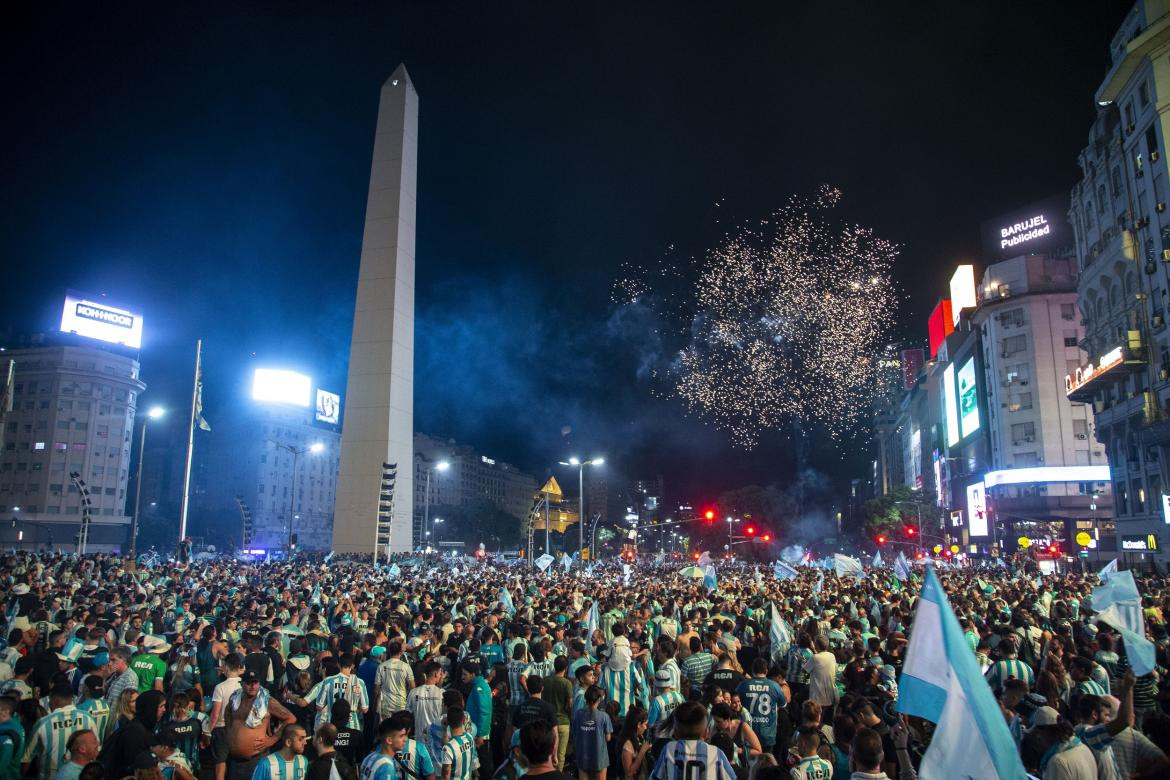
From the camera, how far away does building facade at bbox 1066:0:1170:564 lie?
47.1 metres

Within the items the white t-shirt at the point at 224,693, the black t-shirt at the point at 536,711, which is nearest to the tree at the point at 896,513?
the black t-shirt at the point at 536,711

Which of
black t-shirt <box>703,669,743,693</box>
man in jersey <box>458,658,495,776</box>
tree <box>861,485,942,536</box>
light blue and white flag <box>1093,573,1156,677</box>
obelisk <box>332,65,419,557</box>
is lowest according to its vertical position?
man in jersey <box>458,658,495,776</box>

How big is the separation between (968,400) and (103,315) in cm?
9542

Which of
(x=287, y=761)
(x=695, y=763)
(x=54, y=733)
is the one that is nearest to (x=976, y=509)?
(x=695, y=763)

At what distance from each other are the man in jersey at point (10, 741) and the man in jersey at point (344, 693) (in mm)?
2728

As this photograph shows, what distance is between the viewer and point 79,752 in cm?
639

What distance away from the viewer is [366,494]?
147ft

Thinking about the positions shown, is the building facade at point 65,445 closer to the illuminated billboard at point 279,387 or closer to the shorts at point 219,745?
the illuminated billboard at point 279,387

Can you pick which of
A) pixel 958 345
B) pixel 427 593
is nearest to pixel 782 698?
pixel 427 593

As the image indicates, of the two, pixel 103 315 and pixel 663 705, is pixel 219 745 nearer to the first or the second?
pixel 663 705

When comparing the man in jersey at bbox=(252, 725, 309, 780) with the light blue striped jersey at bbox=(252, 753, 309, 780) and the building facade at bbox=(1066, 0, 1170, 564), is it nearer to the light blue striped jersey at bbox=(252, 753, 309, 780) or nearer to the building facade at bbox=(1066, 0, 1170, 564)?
the light blue striped jersey at bbox=(252, 753, 309, 780)

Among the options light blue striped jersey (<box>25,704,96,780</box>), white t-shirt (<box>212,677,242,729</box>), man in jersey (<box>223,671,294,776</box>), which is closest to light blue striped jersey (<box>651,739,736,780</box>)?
man in jersey (<box>223,671,294,776</box>)

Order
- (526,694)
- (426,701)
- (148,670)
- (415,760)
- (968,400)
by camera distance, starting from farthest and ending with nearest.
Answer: (968,400) → (526,694) → (148,670) → (426,701) → (415,760)

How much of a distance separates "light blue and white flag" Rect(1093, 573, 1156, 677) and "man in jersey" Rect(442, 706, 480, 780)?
7812 millimetres
